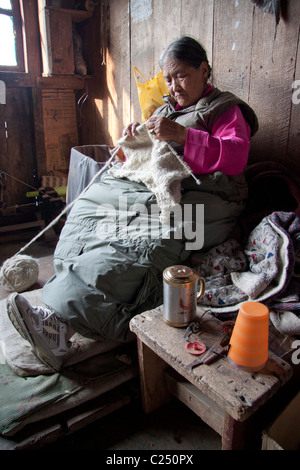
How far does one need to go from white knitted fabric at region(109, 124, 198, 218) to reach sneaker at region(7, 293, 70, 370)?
23.3 inches

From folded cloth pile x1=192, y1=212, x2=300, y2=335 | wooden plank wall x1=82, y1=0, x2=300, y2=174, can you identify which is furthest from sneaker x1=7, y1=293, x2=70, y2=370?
wooden plank wall x1=82, y1=0, x2=300, y2=174

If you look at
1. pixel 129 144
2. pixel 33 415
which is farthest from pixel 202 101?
pixel 33 415

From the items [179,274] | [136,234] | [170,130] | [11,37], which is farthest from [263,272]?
[11,37]

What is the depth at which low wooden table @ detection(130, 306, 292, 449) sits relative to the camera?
35.7 inches

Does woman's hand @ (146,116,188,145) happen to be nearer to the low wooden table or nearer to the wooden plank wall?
the wooden plank wall

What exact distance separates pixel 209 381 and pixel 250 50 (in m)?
1.55

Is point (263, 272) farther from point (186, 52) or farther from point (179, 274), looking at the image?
point (186, 52)

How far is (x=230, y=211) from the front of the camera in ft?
5.10

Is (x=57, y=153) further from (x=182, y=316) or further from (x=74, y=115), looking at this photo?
(x=182, y=316)

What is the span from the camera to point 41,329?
4.20ft

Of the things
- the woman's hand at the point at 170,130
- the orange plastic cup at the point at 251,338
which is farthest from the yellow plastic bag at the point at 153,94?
the orange plastic cup at the point at 251,338

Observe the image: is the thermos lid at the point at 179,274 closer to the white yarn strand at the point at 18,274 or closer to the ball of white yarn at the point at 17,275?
the white yarn strand at the point at 18,274

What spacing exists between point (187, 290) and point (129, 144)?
3.14 ft

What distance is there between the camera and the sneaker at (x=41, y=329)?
48.9 inches
